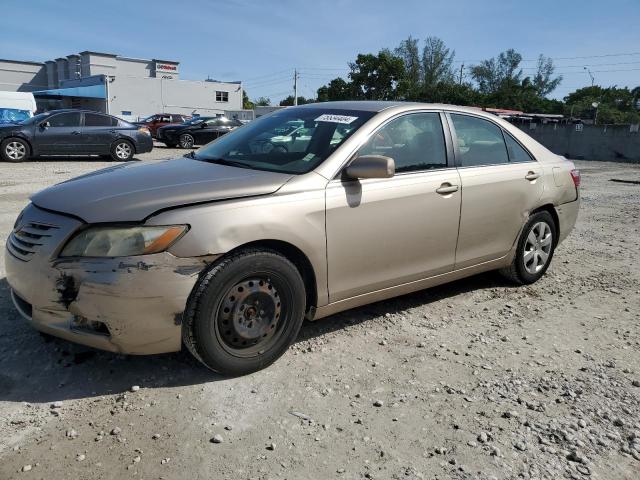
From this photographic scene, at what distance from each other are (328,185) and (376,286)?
0.83 m

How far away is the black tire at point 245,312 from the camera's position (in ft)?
9.56

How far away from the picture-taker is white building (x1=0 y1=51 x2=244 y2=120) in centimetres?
5425

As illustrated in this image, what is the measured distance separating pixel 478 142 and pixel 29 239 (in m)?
3.43

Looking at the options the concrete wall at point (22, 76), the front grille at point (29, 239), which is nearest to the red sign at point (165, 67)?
the concrete wall at point (22, 76)

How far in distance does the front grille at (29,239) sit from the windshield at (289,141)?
4.27 feet

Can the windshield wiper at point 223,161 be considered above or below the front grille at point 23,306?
above

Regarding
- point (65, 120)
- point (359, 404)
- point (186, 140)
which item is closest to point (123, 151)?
point (65, 120)

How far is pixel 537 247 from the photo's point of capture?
5.00m

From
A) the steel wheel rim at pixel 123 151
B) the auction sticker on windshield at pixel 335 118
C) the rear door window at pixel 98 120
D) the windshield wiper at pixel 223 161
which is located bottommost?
the steel wheel rim at pixel 123 151

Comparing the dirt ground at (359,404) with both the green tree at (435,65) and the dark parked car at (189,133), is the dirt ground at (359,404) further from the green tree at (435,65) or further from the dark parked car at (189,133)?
the green tree at (435,65)

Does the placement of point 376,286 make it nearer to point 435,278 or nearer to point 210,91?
point 435,278

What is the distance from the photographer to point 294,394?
302 cm

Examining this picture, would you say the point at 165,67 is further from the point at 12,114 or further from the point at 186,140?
the point at 186,140

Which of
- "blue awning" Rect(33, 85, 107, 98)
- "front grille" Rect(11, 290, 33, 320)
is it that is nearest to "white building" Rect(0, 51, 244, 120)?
"blue awning" Rect(33, 85, 107, 98)
